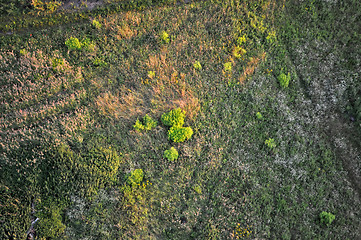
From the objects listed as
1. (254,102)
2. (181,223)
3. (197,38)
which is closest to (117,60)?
(197,38)

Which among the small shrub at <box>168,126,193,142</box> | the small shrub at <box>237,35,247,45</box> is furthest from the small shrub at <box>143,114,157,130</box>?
the small shrub at <box>237,35,247,45</box>

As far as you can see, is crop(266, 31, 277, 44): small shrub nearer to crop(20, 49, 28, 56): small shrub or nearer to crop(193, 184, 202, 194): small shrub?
crop(193, 184, 202, 194): small shrub

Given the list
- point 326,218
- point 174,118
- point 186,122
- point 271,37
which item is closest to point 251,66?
point 271,37

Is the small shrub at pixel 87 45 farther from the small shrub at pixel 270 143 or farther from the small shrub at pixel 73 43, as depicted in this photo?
the small shrub at pixel 270 143

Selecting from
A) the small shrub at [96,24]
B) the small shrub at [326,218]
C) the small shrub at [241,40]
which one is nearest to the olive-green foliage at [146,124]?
the small shrub at [96,24]

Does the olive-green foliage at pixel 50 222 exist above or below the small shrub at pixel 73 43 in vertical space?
below

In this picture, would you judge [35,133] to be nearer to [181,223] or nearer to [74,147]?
[74,147]
